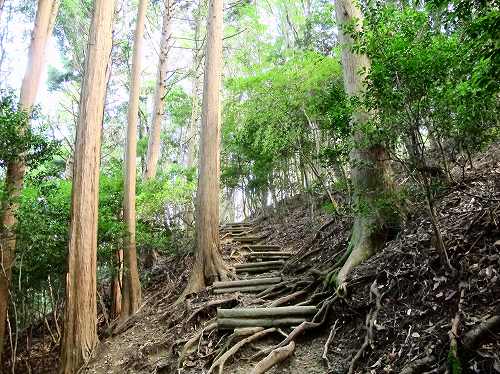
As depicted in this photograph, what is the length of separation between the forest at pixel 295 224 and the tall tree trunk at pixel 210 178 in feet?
0.13

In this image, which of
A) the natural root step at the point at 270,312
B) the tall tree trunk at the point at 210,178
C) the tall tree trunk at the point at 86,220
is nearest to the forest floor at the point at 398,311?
the natural root step at the point at 270,312

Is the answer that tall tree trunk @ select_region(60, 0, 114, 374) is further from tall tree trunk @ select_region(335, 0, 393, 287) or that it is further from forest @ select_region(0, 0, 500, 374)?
tall tree trunk @ select_region(335, 0, 393, 287)

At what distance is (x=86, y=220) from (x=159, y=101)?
836 cm

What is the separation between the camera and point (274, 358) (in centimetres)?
448

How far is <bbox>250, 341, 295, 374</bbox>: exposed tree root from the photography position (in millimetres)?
4309

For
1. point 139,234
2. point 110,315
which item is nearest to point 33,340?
point 110,315

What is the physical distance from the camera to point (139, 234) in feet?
31.9

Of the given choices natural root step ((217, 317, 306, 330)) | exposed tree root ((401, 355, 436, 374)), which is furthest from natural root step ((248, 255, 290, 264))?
exposed tree root ((401, 355, 436, 374))

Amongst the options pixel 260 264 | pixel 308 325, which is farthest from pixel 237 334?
pixel 260 264

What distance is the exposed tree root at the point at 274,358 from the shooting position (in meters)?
4.31

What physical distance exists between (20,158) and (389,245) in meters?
6.16

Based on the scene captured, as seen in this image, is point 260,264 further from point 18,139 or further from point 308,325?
point 18,139

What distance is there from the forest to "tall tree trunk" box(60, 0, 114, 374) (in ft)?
0.09

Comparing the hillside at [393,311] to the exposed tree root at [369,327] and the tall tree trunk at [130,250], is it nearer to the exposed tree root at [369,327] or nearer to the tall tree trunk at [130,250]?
the exposed tree root at [369,327]
